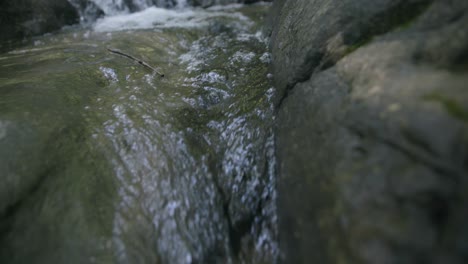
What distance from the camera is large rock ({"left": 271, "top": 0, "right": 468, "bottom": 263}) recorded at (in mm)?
1397

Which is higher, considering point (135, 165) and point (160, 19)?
point (160, 19)

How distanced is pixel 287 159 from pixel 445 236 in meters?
1.34

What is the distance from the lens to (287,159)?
8.37ft

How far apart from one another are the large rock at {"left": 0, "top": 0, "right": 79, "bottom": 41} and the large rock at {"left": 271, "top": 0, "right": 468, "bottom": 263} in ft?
22.8

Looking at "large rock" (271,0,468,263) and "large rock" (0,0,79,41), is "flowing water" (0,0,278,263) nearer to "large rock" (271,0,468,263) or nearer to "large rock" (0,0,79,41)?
"large rock" (271,0,468,263)

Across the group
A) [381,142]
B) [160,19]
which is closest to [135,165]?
[381,142]

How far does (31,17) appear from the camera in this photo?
695cm

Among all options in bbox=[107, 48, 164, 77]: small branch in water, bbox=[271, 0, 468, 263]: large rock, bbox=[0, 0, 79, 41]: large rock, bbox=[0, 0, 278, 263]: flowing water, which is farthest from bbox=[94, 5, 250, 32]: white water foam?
bbox=[271, 0, 468, 263]: large rock

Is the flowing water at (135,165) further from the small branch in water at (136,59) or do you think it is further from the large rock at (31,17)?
the large rock at (31,17)

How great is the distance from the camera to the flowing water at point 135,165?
2.33 m

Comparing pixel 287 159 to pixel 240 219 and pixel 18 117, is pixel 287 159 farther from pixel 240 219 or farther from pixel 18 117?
pixel 18 117

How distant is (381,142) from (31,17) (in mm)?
8133

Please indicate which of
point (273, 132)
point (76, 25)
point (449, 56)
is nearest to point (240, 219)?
point (273, 132)

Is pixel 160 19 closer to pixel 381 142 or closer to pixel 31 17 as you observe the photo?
pixel 31 17
